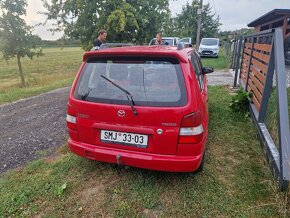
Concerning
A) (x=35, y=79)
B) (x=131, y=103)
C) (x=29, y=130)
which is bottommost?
(x=35, y=79)

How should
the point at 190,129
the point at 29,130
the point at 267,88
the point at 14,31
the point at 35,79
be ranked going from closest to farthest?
the point at 190,129 → the point at 267,88 → the point at 29,130 → the point at 14,31 → the point at 35,79

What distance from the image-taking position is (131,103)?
8.38ft

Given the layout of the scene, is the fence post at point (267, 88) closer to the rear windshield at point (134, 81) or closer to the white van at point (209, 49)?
the rear windshield at point (134, 81)

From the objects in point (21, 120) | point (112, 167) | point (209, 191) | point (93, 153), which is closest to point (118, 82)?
point (93, 153)

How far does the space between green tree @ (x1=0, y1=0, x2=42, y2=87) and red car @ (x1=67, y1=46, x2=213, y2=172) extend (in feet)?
36.9

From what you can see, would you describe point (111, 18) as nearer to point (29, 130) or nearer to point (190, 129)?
point (29, 130)

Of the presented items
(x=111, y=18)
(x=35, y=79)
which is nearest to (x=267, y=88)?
(x=111, y=18)

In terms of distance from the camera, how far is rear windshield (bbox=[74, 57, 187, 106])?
98.7 inches

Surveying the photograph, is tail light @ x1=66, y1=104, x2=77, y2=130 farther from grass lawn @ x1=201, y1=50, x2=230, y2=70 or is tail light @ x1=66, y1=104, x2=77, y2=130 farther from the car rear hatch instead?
grass lawn @ x1=201, y1=50, x2=230, y2=70

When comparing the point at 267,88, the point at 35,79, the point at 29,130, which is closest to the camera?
the point at 267,88

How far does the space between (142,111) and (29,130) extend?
3.55m

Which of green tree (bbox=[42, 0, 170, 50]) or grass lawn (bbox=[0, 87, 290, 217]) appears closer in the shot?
grass lawn (bbox=[0, 87, 290, 217])

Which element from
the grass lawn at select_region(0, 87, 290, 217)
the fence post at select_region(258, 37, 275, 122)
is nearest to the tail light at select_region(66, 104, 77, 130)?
the grass lawn at select_region(0, 87, 290, 217)

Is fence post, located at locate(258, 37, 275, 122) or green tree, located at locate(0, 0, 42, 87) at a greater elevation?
green tree, located at locate(0, 0, 42, 87)
